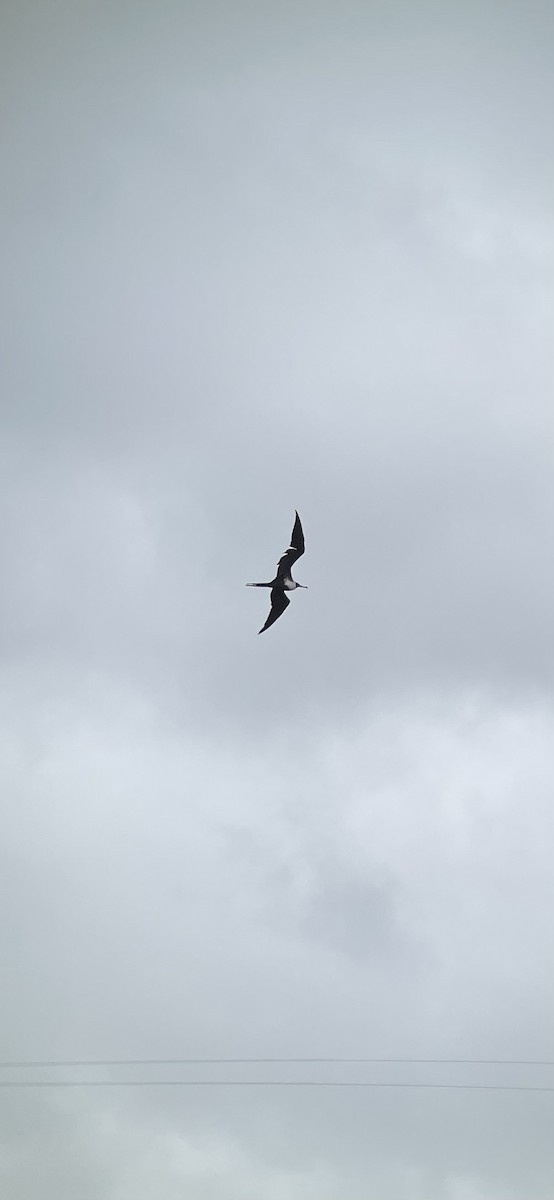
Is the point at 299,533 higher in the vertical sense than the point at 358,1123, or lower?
higher

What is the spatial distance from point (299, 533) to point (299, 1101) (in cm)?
6838

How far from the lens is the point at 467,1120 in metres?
97.9

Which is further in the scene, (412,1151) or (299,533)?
(412,1151)

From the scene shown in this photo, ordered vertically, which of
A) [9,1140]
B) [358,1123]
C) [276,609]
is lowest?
[9,1140]

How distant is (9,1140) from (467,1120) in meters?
37.8

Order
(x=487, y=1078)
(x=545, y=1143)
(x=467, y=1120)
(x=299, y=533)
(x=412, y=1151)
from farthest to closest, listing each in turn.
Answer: (x=412, y=1151)
(x=467, y=1120)
(x=487, y=1078)
(x=545, y=1143)
(x=299, y=533)

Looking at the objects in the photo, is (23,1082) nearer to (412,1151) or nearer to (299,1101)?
(299,1101)

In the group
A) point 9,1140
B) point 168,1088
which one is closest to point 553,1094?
point 168,1088

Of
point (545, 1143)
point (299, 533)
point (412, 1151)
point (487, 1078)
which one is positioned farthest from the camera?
point (412, 1151)

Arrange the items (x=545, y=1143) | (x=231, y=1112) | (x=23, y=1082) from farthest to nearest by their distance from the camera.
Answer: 1. (x=231, y=1112)
2. (x=23, y=1082)
3. (x=545, y=1143)

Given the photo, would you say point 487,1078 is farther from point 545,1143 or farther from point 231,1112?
point 231,1112

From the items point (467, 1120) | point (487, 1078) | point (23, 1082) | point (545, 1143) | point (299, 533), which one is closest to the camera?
point (299, 533)

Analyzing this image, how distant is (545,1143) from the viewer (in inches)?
2970

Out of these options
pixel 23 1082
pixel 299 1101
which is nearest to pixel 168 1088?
pixel 299 1101
